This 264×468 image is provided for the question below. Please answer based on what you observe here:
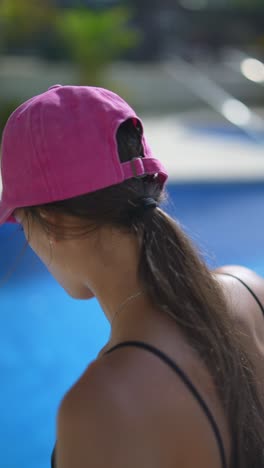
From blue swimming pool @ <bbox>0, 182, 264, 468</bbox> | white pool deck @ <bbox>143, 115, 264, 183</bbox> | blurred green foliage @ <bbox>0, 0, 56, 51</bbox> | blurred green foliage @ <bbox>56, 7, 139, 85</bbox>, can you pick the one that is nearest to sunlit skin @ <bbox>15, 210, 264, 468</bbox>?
blue swimming pool @ <bbox>0, 182, 264, 468</bbox>

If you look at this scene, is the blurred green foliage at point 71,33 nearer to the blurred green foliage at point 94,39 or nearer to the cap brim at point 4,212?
the blurred green foliage at point 94,39

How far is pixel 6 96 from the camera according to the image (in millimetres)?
11984

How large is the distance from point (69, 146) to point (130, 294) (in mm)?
266

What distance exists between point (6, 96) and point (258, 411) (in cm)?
1133

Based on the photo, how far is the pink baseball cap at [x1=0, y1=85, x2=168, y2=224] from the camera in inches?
45.6

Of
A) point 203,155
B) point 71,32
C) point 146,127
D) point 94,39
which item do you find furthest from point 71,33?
point 203,155

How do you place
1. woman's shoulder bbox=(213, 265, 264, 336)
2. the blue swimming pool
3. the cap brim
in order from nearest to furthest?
1. the cap brim
2. woman's shoulder bbox=(213, 265, 264, 336)
3. the blue swimming pool

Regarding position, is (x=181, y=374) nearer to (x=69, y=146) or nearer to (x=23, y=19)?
(x=69, y=146)

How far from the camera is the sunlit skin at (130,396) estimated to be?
102 cm

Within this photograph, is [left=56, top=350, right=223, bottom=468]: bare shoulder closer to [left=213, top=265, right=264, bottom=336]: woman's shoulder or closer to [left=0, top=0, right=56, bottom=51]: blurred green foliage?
[left=213, top=265, right=264, bottom=336]: woman's shoulder

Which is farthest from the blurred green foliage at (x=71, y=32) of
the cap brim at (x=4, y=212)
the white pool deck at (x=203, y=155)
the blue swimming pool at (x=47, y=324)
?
the cap brim at (x=4, y=212)

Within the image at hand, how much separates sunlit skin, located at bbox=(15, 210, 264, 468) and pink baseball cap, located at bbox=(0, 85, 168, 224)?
0.24 ft

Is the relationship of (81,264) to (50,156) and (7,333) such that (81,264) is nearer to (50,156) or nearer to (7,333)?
(50,156)

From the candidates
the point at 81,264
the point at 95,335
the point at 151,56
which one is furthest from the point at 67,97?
the point at 151,56
